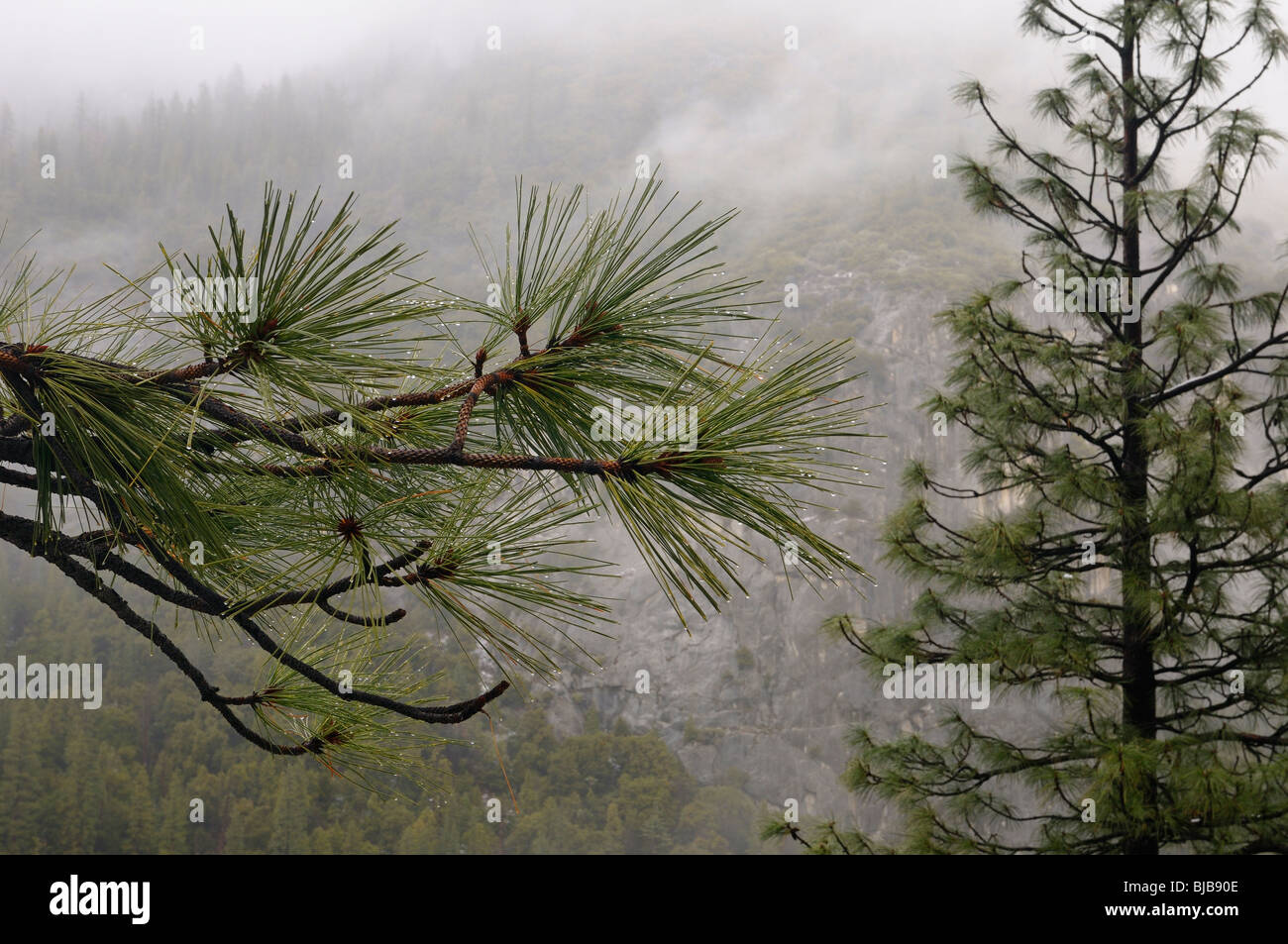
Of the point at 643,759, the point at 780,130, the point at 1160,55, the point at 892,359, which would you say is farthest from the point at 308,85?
the point at 1160,55

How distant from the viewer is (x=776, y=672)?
4816 cm

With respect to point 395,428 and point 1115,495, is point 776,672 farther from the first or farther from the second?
point 395,428

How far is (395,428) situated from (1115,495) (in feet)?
11.8

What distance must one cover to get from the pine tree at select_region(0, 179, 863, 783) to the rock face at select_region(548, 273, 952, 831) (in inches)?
1726

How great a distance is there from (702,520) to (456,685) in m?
44.2

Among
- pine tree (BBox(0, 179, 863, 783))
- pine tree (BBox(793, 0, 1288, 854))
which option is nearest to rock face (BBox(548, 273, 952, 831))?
pine tree (BBox(793, 0, 1288, 854))

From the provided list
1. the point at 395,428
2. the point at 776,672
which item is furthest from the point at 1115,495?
the point at 776,672

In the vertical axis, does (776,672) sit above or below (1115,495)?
below

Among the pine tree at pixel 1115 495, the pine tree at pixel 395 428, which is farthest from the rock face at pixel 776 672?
the pine tree at pixel 395 428

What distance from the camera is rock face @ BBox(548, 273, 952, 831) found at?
45.5 m

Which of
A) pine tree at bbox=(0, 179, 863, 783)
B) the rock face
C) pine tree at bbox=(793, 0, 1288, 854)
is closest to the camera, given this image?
pine tree at bbox=(0, 179, 863, 783)

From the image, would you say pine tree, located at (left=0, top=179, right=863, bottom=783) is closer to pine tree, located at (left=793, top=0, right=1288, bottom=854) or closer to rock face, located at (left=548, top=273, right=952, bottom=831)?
pine tree, located at (left=793, top=0, right=1288, bottom=854)

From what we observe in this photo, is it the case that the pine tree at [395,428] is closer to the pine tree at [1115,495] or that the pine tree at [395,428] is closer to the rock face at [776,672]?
the pine tree at [1115,495]
